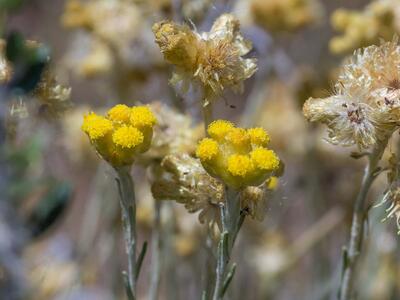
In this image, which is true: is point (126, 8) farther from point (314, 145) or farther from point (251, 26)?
point (314, 145)

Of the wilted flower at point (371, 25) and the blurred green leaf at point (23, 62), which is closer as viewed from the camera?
the blurred green leaf at point (23, 62)

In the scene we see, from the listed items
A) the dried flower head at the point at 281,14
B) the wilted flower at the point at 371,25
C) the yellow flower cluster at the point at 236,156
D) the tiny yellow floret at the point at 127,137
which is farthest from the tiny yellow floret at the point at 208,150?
the dried flower head at the point at 281,14

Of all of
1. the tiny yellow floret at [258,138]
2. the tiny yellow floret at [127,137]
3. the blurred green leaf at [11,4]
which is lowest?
the tiny yellow floret at [127,137]

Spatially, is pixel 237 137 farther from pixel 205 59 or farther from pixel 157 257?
pixel 157 257

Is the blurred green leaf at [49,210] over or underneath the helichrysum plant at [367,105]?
underneath

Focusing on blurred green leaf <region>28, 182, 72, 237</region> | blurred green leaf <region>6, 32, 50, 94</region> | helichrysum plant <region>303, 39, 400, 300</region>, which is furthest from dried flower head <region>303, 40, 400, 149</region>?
blurred green leaf <region>28, 182, 72, 237</region>

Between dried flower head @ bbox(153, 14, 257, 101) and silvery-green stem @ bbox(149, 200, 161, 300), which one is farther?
silvery-green stem @ bbox(149, 200, 161, 300)

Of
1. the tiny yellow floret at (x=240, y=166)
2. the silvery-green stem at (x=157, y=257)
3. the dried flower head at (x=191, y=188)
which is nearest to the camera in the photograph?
the tiny yellow floret at (x=240, y=166)

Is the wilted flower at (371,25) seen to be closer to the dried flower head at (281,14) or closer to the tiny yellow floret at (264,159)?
the dried flower head at (281,14)

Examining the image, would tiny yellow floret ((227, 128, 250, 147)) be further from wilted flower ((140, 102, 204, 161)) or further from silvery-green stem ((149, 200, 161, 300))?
silvery-green stem ((149, 200, 161, 300))
